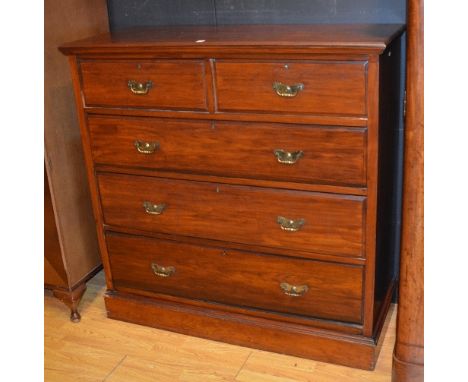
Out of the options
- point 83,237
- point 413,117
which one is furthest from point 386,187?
point 83,237

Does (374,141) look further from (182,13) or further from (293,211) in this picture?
(182,13)

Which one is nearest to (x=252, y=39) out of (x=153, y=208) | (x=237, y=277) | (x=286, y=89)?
(x=286, y=89)

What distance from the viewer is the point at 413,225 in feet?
5.26

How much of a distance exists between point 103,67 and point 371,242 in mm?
1067

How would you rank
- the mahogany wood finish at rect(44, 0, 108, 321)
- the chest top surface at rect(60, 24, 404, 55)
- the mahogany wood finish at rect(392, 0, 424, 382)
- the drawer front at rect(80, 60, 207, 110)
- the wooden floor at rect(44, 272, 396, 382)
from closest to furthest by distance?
1. the mahogany wood finish at rect(392, 0, 424, 382)
2. the chest top surface at rect(60, 24, 404, 55)
3. the drawer front at rect(80, 60, 207, 110)
4. the wooden floor at rect(44, 272, 396, 382)
5. the mahogany wood finish at rect(44, 0, 108, 321)

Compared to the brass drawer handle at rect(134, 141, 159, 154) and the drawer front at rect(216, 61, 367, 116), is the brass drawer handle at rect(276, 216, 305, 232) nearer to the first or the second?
the drawer front at rect(216, 61, 367, 116)

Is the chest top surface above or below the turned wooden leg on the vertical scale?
above

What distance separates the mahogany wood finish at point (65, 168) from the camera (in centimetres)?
229

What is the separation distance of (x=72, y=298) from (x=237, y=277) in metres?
0.74

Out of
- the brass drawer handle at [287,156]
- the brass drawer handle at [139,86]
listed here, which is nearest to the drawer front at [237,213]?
the brass drawer handle at [287,156]

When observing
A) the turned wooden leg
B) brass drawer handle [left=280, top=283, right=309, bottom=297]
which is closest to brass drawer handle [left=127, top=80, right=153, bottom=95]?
brass drawer handle [left=280, top=283, right=309, bottom=297]

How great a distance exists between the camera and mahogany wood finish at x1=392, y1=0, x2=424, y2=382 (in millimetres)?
1467

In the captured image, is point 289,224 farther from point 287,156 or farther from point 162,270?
point 162,270

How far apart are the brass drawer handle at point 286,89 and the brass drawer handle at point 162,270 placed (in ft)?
2.68
